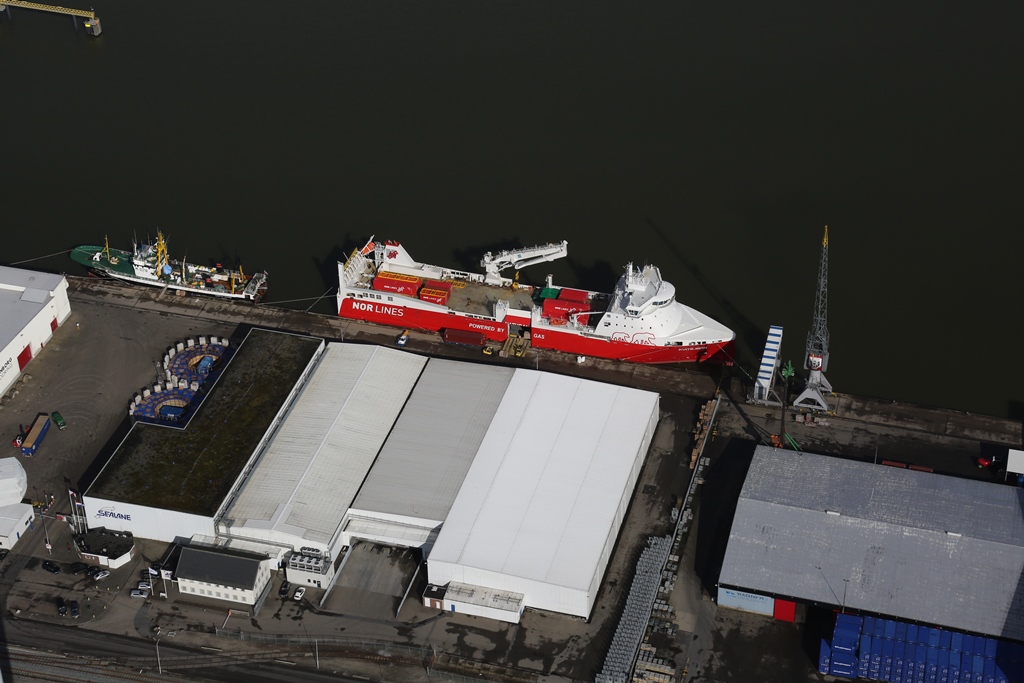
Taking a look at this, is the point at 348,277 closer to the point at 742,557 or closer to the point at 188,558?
the point at 188,558

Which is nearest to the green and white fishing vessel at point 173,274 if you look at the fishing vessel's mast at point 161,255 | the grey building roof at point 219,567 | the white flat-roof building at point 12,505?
the fishing vessel's mast at point 161,255

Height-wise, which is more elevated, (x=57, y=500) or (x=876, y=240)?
(x=876, y=240)

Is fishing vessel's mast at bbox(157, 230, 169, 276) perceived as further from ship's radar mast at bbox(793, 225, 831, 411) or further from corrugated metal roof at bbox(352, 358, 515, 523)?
ship's radar mast at bbox(793, 225, 831, 411)

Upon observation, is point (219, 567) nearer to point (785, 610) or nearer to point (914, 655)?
point (785, 610)

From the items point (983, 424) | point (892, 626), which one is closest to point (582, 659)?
point (892, 626)

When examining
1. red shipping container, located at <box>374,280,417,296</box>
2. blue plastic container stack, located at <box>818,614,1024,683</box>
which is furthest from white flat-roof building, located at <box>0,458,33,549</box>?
blue plastic container stack, located at <box>818,614,1024,683</box>

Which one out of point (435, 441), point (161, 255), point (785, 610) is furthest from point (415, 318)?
point (785, 610)
